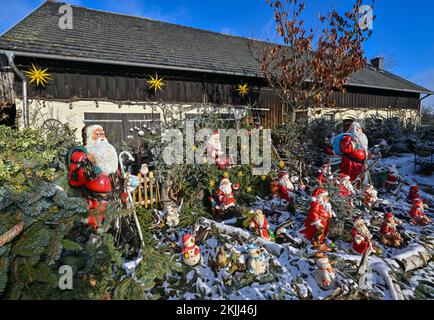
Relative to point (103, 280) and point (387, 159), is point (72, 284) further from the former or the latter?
point (387, 159)

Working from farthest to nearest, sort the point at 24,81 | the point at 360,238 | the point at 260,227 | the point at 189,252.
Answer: the point at 24,81
the point at 260,227
the point at 360,238
the point at 189,252

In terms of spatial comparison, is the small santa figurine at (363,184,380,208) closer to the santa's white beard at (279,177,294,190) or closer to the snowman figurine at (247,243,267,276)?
the santa's white beard at (279,177,294,190)

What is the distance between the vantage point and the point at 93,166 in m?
3.11

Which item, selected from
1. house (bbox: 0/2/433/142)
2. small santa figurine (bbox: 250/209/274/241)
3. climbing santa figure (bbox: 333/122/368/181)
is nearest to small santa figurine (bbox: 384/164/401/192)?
climbing santa figure (bbox: 333/122/368/181)

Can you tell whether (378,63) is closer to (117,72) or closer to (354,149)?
(354,149)

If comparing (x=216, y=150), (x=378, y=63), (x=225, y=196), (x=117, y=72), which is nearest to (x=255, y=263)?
(x=225, y=196)

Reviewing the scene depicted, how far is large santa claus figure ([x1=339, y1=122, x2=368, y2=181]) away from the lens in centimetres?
499

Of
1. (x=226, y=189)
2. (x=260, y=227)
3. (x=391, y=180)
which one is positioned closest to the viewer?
(x=260, y=227)

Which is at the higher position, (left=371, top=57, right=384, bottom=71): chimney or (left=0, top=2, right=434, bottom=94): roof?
(left=371, top=57, right=384, bottom=71): chimney

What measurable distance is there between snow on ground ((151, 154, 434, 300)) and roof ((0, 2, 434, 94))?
633 centimetres

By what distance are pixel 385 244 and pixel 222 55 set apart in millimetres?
9242

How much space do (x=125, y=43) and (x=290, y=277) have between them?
8660 mm

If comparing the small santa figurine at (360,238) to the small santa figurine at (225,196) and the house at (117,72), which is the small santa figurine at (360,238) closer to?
the small santa figurine at (225,196)

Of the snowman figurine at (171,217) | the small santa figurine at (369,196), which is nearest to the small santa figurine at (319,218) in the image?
the small santa figurine at (369,196)
